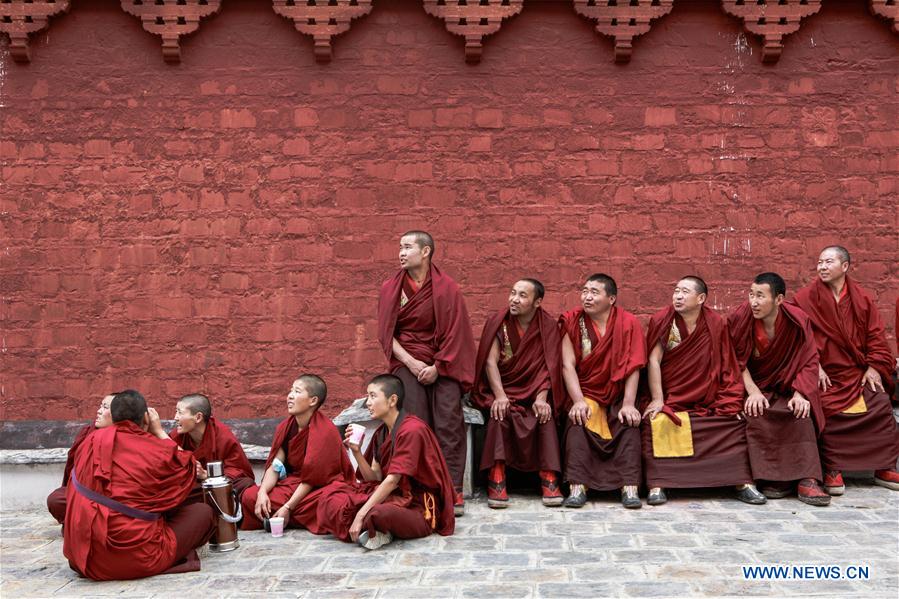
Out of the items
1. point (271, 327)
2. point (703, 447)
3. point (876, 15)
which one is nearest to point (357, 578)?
point (703, 447)

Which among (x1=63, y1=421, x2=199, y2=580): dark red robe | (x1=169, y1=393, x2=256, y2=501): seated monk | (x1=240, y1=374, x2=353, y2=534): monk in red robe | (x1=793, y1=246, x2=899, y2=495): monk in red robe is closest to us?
(x1=63, y1=421, x2=199, y2=580): dark red robe

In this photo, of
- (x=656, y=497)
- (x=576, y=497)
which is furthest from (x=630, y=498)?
(x=576, y=497)

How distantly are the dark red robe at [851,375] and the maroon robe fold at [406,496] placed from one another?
291 centimetres

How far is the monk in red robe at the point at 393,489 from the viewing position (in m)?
4.76

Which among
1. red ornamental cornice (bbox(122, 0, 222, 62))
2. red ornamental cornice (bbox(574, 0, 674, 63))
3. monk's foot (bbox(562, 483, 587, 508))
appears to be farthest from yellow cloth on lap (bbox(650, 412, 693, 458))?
red ornamental cornice (bbox(122, 0, 222, 62))

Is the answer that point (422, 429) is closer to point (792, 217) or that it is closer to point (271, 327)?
point (271, 327)

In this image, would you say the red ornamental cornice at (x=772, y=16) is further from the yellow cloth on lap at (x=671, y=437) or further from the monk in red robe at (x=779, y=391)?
the yellow cloth on lap at (x=671, y=437)

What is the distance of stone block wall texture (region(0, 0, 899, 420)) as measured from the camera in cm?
786

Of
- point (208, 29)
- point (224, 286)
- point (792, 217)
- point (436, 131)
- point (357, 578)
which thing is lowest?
point (357, 578)

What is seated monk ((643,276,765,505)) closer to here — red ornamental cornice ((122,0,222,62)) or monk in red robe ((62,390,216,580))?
monk in red robe ((62,390,216,580))

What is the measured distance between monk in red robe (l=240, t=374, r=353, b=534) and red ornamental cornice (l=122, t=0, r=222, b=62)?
4048mm

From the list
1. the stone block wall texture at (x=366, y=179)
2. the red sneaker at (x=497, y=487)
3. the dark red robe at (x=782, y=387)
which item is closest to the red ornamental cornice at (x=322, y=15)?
the stone block wall texture at (x=366, y=179)

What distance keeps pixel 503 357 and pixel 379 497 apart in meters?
1.77

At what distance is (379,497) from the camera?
480 centimetres
